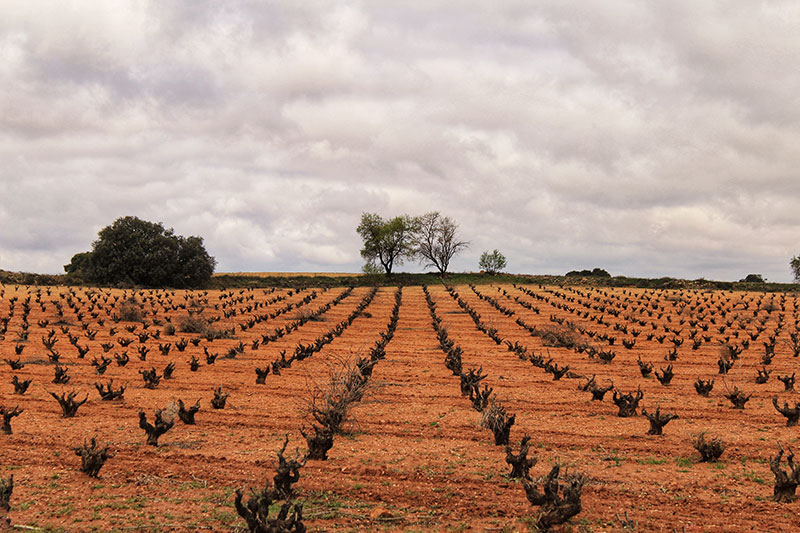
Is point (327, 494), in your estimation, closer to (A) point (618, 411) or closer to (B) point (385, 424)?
(B) point (385, 424)

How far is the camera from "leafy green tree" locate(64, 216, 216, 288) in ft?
223

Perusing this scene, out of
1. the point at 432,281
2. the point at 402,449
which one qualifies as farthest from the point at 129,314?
the point at 432,281

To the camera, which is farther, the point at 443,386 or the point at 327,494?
the point at 443,386

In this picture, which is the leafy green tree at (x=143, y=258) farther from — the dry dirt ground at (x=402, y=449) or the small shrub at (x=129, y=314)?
the dry dirt ground at (x=402, y=449)

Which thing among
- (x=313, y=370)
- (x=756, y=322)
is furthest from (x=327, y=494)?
(x=756, y=322)

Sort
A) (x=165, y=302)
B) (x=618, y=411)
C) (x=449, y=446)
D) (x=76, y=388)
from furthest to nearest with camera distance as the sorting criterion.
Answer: (x=165, y=302) → (x=76, y=388) → (x=618, y=411) → (x=449, y=446)

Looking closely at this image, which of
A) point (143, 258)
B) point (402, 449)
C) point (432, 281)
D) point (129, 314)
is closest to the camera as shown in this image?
point (402, 449)

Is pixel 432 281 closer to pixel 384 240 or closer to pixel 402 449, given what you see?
pixel 384 240

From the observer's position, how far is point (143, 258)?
6881cm

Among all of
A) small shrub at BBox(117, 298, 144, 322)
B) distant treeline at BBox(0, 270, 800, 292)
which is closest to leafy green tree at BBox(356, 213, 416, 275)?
distant treeline at BBox(0, 270, 800, 292)

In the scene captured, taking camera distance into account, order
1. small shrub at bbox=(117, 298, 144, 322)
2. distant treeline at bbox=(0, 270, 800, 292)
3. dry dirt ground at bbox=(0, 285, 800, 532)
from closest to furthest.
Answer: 1. dry dirt ground at bbox=(0, 285, 800, 532)
2. small shrub at bbox=(117, 298, 144, 322)
3. distant treeline at bbox=(0, 270, 800, 292)

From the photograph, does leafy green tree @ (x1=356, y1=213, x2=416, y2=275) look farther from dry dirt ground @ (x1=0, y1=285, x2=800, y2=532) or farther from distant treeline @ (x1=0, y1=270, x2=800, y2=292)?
dry dirt ground @ (x1=0, y1=285, x2=800, y2=532)

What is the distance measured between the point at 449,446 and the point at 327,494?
11.2 ft

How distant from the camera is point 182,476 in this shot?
985 cm
